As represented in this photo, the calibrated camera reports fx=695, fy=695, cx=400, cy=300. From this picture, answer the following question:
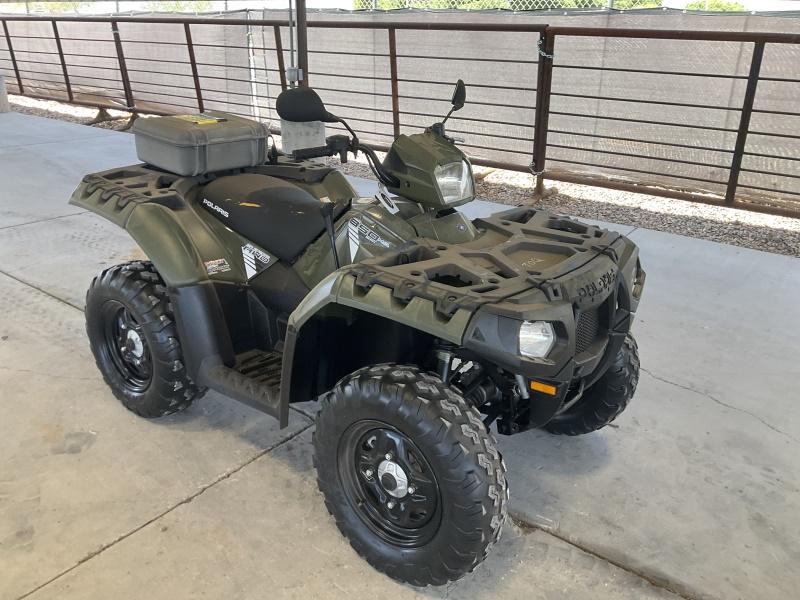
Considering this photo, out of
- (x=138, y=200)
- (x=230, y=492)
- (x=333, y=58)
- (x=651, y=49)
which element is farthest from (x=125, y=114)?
(x=230, y=492)

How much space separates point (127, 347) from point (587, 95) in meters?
4.98

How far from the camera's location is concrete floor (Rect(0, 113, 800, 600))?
2170 millimetres

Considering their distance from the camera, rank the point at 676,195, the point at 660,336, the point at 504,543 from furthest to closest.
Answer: the point at 676,195 → the point at 660,336 → the point at 504,543

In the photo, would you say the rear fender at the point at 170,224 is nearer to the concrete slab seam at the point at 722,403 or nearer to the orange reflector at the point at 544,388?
the orange reflector at the point at 544,388

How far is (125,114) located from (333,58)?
13.4 ft

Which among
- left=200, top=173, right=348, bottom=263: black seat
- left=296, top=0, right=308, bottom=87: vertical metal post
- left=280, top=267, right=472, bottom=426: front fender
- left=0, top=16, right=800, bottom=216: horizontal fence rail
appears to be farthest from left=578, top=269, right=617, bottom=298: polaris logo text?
left=0, top=16, right=800, bottom=216: horizontal fence rail

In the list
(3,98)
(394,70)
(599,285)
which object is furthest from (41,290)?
(3,98)

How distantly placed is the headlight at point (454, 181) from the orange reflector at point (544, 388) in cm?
74

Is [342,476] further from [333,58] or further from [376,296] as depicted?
[333,58]

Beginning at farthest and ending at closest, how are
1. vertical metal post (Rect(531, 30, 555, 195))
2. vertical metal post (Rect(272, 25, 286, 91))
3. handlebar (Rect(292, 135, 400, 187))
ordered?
vertical metal post (Rect(272, 25, 286, 91)), vertical metal post (Rect(531, 30, 555, 195)), handlebar (Rect(292, 135, 400, 187))

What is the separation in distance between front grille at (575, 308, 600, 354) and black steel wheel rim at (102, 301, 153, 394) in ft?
5.58

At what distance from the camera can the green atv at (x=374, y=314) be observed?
6.28 ft

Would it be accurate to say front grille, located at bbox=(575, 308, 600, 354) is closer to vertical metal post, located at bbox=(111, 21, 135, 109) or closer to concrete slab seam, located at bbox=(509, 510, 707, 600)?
concrete slab seam, located at bbox=(509, 510, 707, 600)

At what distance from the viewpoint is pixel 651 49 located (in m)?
6.10
